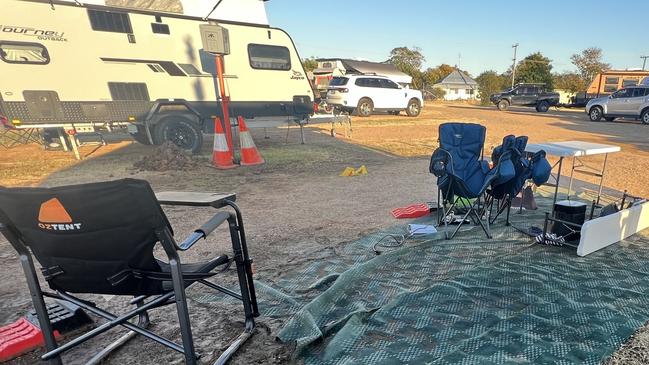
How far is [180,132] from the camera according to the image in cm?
796

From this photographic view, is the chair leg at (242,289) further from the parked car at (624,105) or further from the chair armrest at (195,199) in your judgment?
the parked car at (624,105)

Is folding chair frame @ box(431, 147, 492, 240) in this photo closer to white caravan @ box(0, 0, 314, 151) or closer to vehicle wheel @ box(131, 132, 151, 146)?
white caravan @ box(0, 0, 314, 151)

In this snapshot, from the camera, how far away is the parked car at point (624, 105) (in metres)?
14.0

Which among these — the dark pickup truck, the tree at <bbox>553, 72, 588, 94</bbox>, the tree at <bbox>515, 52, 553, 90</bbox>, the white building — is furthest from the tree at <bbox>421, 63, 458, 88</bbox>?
the dark pickup truck

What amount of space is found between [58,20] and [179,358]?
7259mm

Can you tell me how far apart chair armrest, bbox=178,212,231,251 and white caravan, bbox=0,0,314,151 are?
6623mm

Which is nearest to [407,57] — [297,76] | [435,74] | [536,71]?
[435,74]

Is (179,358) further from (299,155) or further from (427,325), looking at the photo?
(299,155)

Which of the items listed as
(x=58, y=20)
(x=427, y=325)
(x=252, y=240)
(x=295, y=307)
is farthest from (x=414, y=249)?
(x=58, y=20)

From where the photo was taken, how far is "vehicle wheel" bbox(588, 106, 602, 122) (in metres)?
15.8

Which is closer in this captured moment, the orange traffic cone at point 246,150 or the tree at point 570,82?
the orange traffic cone at point 246,150

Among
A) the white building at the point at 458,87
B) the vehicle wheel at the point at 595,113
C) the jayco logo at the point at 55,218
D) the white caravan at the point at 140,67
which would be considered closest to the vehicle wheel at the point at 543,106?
the vehicle wheel at the point at 595,113

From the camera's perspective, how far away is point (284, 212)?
4445mm

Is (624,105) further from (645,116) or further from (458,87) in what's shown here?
(458,87)
